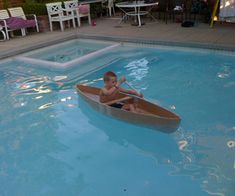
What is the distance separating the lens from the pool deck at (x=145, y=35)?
7676 mm

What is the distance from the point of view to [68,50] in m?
8.93

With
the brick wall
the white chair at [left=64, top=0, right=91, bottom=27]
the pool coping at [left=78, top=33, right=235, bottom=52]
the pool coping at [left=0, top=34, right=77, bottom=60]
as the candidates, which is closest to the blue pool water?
the pool coping at [left=78, top=33, right=235, bottom=52]

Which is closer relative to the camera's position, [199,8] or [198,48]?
[198,48]

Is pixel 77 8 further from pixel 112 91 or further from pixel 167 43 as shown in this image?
pixel 112 91

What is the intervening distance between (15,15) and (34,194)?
26.1ft

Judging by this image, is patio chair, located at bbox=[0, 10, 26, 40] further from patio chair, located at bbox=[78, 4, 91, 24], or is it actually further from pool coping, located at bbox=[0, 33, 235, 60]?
patio chair, located at bbox=[78, 4, 91, 24]

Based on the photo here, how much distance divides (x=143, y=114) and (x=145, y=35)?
5024 mm

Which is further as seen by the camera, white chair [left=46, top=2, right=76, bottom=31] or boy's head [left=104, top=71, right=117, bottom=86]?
white chair [left=46, top=2, right=76, bottom=31]

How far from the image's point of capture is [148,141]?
4328 millimetres

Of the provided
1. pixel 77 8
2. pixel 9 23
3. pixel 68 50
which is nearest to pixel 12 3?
pixel 9 23

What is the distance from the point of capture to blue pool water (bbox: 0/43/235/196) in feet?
11.7

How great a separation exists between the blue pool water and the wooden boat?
25cm

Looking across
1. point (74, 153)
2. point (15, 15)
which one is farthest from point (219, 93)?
point (15, 15)

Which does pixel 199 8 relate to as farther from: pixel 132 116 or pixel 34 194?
pixel 34 194
